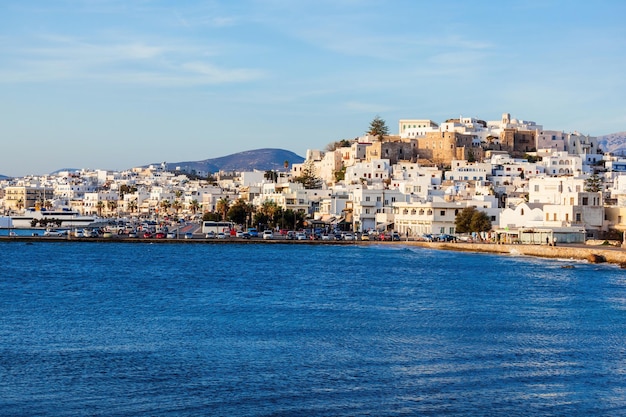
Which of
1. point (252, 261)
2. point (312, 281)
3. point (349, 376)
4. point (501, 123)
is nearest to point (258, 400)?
point (349, 376)

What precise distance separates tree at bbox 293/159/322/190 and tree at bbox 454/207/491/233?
91.6 feet

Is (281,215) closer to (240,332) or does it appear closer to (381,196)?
(381,196)

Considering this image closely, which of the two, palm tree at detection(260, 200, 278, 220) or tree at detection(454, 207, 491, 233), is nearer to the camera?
tree at detection(454, 207, 491, 233)

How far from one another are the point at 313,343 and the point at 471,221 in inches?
1947

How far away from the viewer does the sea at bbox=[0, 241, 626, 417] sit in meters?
17.2

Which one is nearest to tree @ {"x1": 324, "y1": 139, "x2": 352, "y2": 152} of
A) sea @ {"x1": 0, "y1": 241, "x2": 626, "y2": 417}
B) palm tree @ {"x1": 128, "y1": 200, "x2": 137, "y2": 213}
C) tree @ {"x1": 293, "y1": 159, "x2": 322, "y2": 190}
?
tree @ {"x1": 293, "y1": 159, "x2": 322, "y2": 190}

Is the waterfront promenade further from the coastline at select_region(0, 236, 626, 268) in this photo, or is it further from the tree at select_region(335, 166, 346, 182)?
the tree at select_region(335, 166, 346, 182)

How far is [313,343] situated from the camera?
904 inches

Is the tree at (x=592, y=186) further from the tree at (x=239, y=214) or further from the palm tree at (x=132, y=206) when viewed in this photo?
the palm tree at (x=132, y=206)

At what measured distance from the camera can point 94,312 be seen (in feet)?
94.8

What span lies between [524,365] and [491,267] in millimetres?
27688

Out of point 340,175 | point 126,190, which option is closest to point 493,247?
point 340,175

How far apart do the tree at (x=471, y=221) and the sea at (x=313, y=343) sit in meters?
26.0

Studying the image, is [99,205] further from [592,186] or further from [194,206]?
[592,186]
